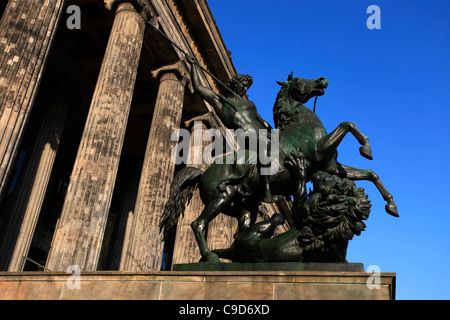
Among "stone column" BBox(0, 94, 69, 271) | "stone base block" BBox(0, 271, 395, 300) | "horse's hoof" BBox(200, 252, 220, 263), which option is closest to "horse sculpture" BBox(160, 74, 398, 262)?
"horse's hoof" BBox(200, 252, 220, 263)

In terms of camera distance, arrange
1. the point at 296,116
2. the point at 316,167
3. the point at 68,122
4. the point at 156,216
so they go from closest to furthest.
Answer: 1. the point at 316,167
2. the point at 296,116
3. the point at 156,216
4. the point at 68,122

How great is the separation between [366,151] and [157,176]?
346 inches

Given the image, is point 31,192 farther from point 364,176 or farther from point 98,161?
point 364,176

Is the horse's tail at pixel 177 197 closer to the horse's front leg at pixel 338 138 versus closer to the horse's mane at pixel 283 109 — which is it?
the horse's mane at pixel 283 109

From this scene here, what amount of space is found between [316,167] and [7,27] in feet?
22.8

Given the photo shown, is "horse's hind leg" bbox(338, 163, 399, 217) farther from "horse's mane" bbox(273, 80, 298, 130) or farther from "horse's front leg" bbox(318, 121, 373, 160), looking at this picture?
"horse's mane" bbox(273, 80, 298, 130)

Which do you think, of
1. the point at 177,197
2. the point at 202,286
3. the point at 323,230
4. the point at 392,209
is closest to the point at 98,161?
the point at 177,197

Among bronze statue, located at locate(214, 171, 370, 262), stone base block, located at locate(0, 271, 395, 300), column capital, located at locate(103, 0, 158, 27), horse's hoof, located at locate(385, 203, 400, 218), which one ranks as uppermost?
column capital, located at locate(103, 0, 158, 27)

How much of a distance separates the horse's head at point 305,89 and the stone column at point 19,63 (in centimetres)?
527

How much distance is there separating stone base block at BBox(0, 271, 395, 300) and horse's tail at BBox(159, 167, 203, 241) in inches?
56.9

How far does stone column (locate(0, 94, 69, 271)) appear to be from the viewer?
42.8ft

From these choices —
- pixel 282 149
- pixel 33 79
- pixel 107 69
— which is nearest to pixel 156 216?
pixel 107 69

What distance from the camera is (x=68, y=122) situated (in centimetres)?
2064
